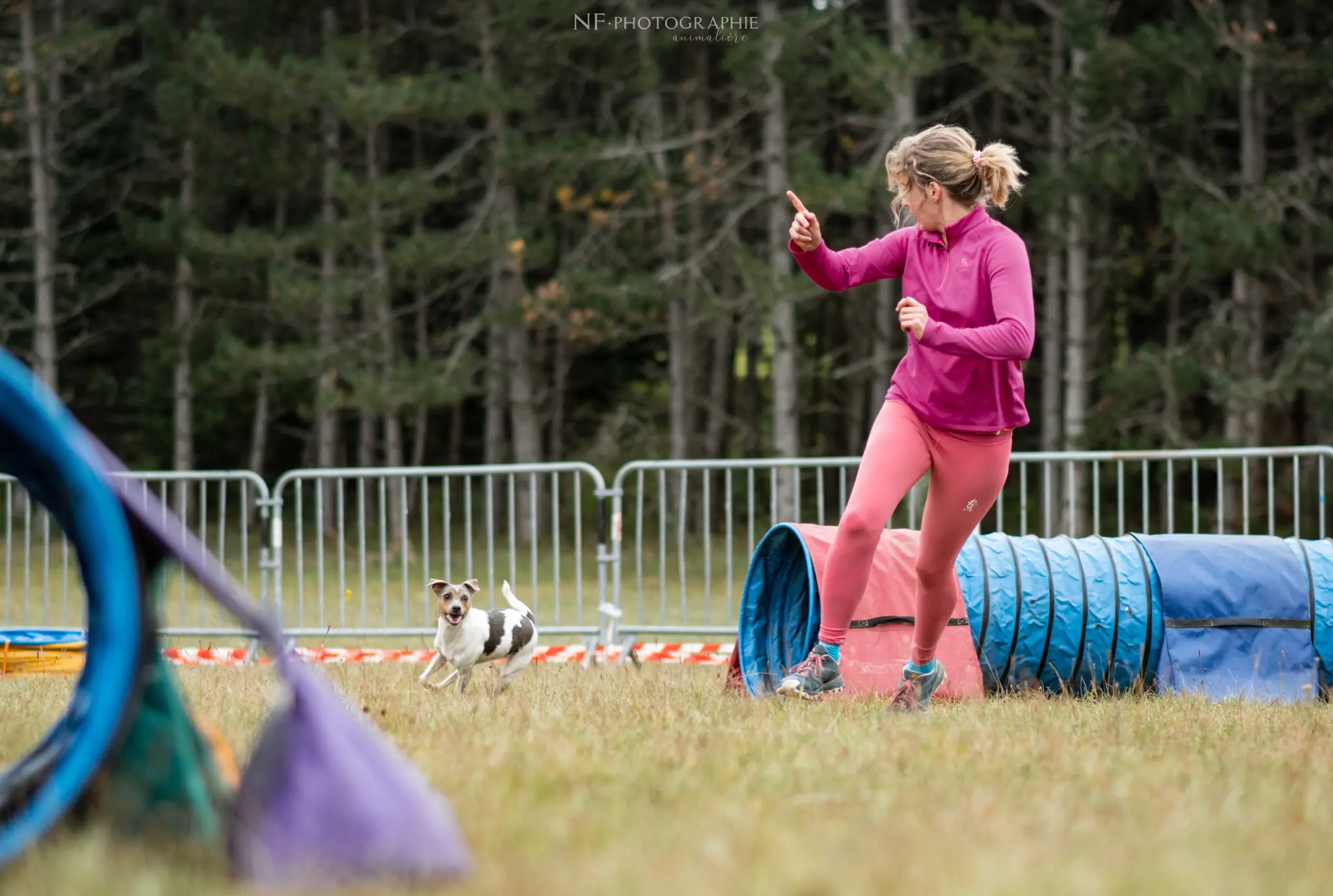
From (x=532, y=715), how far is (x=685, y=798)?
1.41 meters

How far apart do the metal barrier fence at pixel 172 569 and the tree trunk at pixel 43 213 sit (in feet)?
9.53

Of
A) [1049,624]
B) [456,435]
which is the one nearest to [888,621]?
[1049,624]

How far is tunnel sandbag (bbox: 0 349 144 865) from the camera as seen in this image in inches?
98.3

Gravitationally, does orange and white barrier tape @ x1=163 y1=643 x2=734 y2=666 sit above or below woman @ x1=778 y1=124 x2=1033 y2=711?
below

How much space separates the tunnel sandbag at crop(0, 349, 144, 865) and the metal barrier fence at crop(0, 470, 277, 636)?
0.48 m

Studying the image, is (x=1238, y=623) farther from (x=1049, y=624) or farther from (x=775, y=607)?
(x=775, y=607)

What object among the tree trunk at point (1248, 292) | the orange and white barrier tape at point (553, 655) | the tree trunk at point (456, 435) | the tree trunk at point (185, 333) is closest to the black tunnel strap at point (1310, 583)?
the orange and white barrier tape at point (553, 655)

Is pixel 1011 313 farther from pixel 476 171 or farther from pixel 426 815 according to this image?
pixel 476 171

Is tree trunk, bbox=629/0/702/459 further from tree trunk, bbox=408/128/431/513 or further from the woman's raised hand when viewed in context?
the woman's raised hand

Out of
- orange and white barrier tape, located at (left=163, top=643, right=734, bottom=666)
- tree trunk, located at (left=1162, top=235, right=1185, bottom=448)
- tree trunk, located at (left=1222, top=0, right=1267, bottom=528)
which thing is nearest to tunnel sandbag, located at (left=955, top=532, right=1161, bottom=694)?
orange and white barrier tape, located at (left=163, top=643, right=734, bottom=666)

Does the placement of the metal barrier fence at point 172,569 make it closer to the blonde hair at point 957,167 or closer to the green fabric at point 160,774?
the green fabric at point 160,774

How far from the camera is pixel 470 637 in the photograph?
6.25 m

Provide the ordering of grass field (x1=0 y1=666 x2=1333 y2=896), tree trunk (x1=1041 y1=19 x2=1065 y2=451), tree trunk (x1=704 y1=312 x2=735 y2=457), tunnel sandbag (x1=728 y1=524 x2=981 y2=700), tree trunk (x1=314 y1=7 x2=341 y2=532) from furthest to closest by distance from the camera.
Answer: tree trunk (x1=704 y1=312 x2=735 y2=457) → tree trunk (x1=314 y1=7 x2=341 y2=532) → tree trunk (x1=1041 y1=19 x2=1065 y2=451) → tunnel sandbag (x1=728 y1=524 x2=981 y2=700) → grass field (x1=0 y1=666 x2=1333 y2=896)

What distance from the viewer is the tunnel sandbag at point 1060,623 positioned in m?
5.86
